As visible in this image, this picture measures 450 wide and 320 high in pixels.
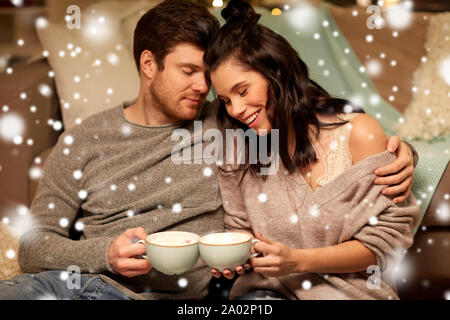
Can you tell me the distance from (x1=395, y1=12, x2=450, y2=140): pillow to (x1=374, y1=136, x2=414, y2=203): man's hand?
36 centimetres

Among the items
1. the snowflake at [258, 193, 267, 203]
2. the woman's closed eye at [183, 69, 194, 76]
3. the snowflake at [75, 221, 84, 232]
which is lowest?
the snowflake at [75, 221, 84, 232]

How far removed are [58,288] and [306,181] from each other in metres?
0.54

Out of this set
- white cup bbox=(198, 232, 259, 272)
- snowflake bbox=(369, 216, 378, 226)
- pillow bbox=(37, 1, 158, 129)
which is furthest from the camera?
pillow bbox=(37, 1, 158, 129)

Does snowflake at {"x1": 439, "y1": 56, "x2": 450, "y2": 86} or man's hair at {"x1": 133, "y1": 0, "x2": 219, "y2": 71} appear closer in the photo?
man's hair at {"x1": 133, "y1": 0, "x2": 219, "y2": 71}

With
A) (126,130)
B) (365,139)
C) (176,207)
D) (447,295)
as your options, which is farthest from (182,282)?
(447,295)

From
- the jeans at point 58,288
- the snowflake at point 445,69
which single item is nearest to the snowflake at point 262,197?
the jeans at point 58,288

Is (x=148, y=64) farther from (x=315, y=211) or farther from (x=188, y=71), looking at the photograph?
(x=315, y=211)

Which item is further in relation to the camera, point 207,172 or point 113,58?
point 113,58

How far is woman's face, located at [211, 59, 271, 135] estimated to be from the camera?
0.82m

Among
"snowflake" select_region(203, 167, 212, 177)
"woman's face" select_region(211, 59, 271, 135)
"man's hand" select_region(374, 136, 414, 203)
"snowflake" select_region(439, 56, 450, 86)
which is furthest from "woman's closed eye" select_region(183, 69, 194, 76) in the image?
"snowflake" select_region(439, 56, 450, 86)

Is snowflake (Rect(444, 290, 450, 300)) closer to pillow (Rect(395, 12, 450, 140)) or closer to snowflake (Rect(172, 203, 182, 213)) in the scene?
pillow (Rect(395, 12, 450, 140))

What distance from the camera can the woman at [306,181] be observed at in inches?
31.4

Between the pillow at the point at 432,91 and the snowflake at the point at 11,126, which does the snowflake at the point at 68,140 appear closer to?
the snowflake at the point at 11,126

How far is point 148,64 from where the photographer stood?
3.30 ft
